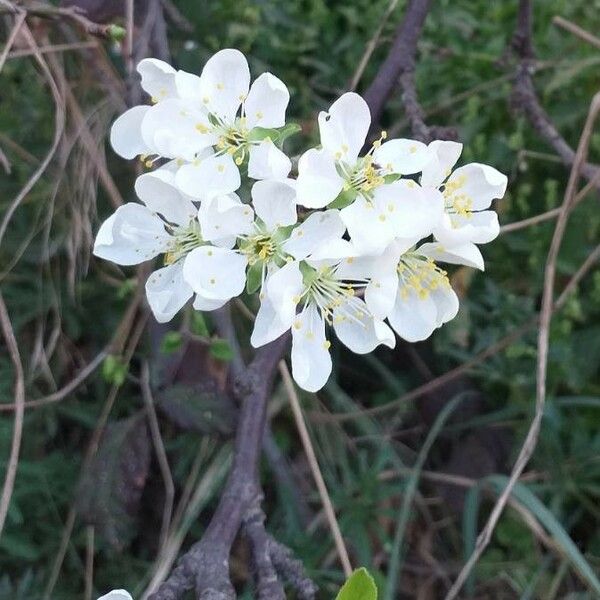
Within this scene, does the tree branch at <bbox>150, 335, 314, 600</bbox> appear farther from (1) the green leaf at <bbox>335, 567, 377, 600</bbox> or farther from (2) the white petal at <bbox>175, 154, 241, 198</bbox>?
(2) the white petal at <bbox>175, 154, 241, 198</bbox>

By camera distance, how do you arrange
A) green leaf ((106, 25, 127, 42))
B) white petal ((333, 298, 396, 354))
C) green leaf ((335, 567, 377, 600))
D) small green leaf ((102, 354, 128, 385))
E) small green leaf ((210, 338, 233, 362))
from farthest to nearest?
1. small green leaf ((102, 354, 128, 385))
2. small green leaf ((210, 338, 233, 362))
3. green leaf ((106, 25, 127, 42))
4. white petal ((333, 298, 396, 354))
5. green leaf ((335, 567, 377, 600))

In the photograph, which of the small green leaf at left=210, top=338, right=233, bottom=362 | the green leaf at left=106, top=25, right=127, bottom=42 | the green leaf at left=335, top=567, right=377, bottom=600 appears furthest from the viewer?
the small green leaf at left=210, top=338, right=233, bottom=362

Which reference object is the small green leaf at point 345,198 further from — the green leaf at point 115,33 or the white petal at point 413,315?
the green leaf at point 115,33

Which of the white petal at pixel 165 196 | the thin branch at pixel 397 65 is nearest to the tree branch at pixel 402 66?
the thin branch at pixel 397 65

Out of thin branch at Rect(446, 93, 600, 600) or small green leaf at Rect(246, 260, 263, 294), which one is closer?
small green leaf at Rect(246, 260, 263, 294)

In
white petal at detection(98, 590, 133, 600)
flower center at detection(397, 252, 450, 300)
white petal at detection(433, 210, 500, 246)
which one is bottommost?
white petal at detection(98, 590, 133, 600)

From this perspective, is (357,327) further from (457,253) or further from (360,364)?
(360,364)

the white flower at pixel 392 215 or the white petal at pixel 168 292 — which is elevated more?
the white flower at pixel 392 215

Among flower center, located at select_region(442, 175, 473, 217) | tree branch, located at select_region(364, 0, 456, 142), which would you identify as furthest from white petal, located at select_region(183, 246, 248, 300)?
tree branch, located at select_region(364, 0, 456, 142)
